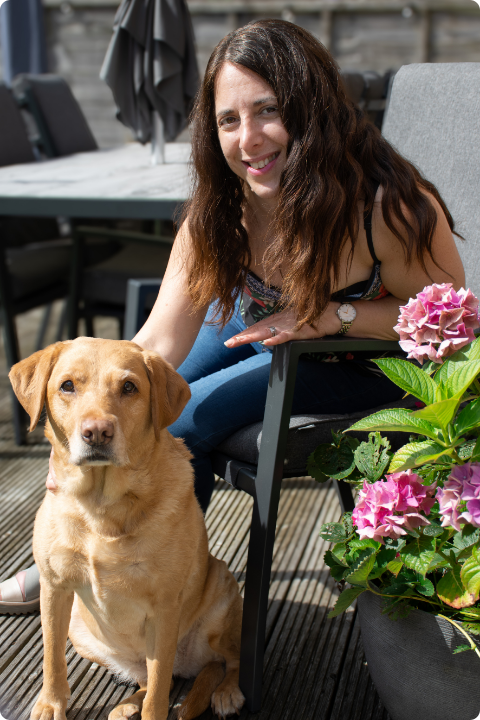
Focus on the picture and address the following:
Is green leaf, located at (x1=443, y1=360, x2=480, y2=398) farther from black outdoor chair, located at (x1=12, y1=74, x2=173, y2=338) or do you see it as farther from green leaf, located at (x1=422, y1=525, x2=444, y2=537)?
black outdoor chair, located at (x1=12, y1=74, x2=173, y2=338)

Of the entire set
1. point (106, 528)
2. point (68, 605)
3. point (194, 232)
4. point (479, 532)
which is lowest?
point (68, 605)

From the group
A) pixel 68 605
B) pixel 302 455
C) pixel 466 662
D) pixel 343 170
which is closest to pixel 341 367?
pixel 302 455

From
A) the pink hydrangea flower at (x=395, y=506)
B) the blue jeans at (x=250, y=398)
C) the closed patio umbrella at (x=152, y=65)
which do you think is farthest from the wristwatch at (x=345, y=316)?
the closed patio umbrella at (x=152, y=65)

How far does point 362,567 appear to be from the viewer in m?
1.39

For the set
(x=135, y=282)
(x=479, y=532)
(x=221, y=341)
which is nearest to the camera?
(x=479, y=532)

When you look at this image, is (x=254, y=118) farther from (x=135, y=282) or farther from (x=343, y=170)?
(x=135, y=282)

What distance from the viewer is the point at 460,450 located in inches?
54.7

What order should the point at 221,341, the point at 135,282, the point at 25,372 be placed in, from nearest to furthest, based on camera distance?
the point at 25,372, the point at 221,341, the point at 135,282

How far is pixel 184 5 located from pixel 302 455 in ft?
8.03

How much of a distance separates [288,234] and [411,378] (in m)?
0.62

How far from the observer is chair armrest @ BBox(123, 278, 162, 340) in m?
2.63

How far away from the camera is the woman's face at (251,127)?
5.65 feet

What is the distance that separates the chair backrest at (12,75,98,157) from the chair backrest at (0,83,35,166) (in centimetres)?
29

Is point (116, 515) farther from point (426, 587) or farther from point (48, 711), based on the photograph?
point (426, 587)
